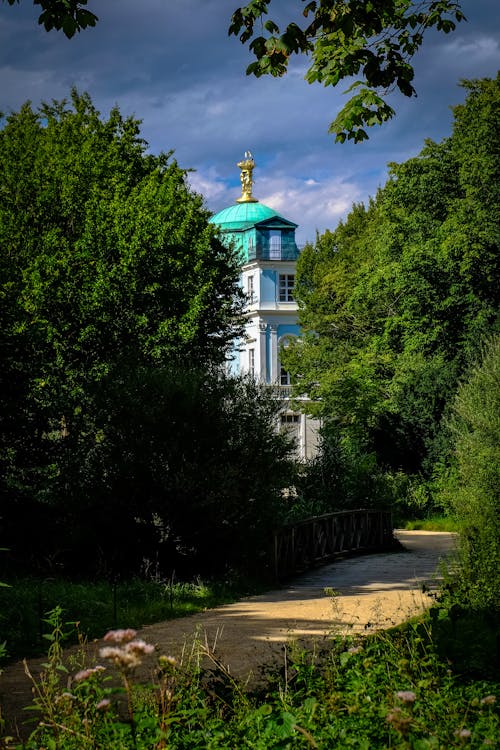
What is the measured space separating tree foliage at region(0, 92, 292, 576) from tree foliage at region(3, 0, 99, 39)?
9233mm

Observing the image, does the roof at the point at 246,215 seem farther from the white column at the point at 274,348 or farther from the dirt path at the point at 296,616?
the dirt path at the point at 296,616

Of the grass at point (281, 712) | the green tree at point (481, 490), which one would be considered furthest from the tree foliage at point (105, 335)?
the grass at point (281, 712)

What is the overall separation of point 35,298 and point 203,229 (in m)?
6.19

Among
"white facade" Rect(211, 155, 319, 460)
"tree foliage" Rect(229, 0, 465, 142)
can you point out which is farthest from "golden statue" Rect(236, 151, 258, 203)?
"tree foliage" Rect(229, 0, 465, 142)

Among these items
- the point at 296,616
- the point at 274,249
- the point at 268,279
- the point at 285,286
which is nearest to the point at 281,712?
the point at 296,616

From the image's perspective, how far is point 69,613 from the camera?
11297 millimetres

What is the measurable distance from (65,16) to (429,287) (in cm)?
2663

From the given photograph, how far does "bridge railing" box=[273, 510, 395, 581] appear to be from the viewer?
17.2 metres

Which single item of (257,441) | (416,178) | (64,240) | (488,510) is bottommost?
(488,510)

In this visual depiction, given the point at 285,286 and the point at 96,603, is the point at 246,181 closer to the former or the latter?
the point at 285,286

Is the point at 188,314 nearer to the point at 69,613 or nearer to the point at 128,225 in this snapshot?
the point at 128,225

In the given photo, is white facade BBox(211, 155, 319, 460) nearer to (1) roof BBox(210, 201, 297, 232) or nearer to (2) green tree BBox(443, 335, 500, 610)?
(1) roof BBox(210, 201, 297, 232)

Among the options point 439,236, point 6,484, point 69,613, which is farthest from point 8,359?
point 439,236

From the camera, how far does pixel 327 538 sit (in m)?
20.2
